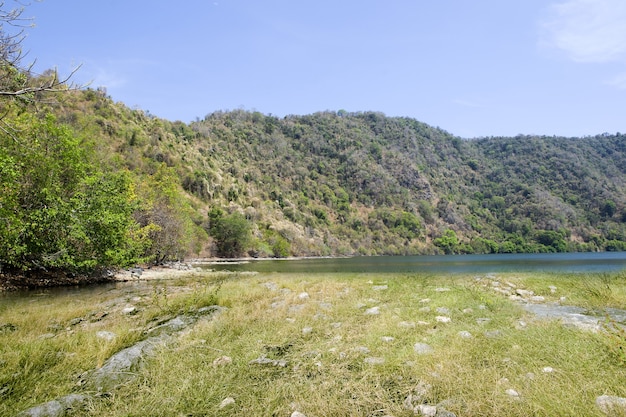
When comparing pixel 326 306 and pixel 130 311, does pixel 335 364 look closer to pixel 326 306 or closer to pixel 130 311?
pixel 326 306

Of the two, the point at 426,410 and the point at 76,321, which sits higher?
the point at 426,410

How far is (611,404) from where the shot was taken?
3547 millimetres

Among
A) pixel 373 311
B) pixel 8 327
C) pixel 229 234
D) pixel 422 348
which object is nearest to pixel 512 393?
pixel 422 348

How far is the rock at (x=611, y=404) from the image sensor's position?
3418mm

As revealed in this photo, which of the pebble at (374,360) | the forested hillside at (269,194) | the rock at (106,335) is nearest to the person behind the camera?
the pebble at (374,360)

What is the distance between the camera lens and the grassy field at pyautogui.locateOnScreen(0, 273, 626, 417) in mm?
3932

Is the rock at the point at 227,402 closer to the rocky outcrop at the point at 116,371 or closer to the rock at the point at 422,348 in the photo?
the rocky outcrop at the point at 116,371

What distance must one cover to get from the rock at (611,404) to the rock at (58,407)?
5.81 metres

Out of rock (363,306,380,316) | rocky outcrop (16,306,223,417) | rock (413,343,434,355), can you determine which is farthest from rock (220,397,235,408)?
rock (363,306,380,316)

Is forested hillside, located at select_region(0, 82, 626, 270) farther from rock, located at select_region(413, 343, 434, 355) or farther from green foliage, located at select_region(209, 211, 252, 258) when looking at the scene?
rock, located at select_region(413, 343, 434, 355)

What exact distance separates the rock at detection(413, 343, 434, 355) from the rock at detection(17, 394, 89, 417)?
475cm

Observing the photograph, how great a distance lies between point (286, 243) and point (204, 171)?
30.9 meters

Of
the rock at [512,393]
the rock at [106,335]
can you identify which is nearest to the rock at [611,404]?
the rock at [512,393]

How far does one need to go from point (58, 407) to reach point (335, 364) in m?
3.53
